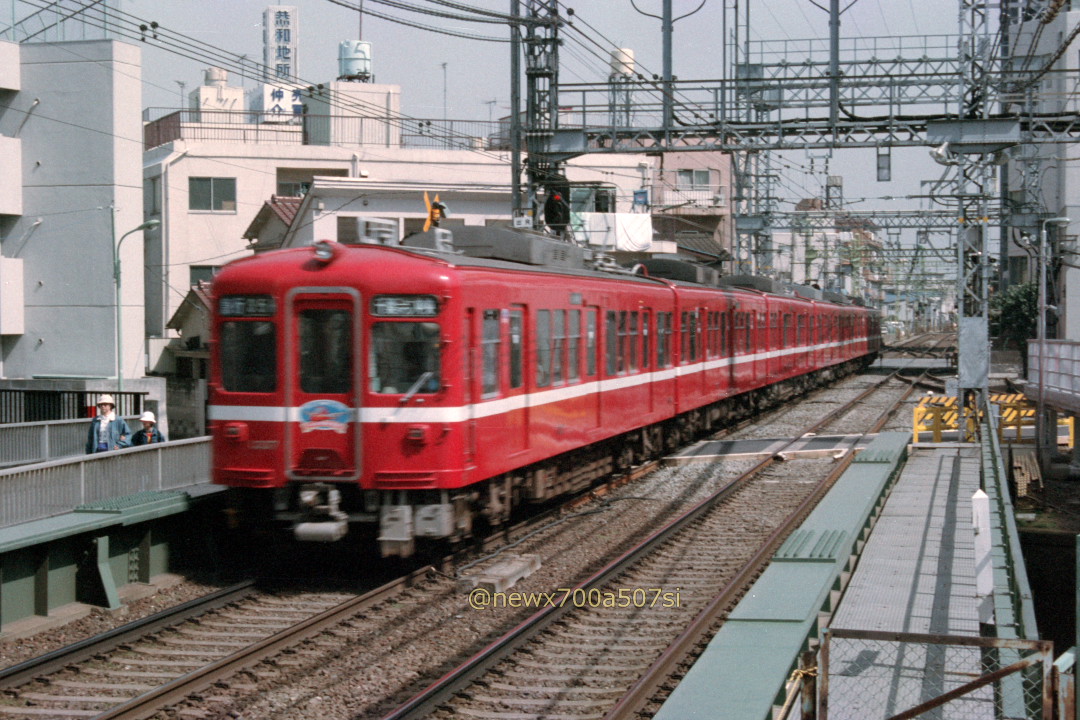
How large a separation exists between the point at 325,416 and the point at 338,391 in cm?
21

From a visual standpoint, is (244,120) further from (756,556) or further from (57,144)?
(756,556)

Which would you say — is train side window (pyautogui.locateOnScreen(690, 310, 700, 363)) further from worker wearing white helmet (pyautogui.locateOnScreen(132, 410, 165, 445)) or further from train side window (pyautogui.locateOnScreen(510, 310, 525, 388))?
worker wearing white helmet (pyautogui.locateOnScreen(132, 410, 165, 445))

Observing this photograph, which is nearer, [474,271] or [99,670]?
[99,670]

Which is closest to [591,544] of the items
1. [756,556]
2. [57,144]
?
[756,556]

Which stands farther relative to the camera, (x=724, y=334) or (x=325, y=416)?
(x=724, y=334)

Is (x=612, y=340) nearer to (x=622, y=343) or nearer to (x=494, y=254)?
(x=622, y=343)

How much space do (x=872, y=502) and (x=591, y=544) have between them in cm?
242

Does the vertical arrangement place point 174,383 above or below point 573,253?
below

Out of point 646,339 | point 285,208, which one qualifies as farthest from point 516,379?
point 285,208

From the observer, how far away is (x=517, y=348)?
9820 mm

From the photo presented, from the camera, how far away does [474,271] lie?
8.81 meters

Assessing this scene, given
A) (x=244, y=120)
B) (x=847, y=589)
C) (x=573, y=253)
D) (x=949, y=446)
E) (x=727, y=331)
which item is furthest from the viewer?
(x=244, y=120)

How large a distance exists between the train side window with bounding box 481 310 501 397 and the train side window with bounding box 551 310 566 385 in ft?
4.94

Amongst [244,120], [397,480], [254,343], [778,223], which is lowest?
[397,480]
